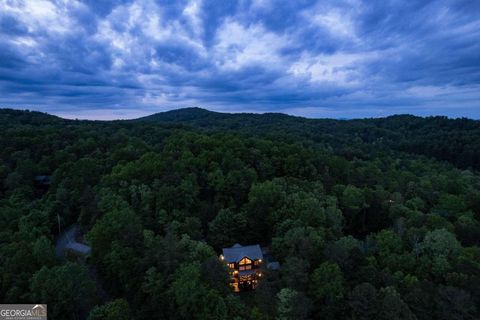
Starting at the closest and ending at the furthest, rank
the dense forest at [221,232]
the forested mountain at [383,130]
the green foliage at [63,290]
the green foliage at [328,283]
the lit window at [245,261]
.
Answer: the green foliage at [63,290] < the dense forest at [221,232] < the green foliage at [328,283] < the lit window at [245,261] < the forested mountain at [383,130]

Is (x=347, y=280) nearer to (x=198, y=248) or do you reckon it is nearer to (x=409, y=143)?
(x=198, y=248)

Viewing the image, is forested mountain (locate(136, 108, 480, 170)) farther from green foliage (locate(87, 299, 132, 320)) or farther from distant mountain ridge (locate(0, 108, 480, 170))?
green foliage (locate(87, 299, 132, 320))

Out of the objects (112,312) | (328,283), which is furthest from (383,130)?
(112,312)

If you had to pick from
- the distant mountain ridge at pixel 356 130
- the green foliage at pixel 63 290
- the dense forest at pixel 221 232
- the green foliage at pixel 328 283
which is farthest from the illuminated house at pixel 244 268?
the distant mountain ridge at pixel 356 130

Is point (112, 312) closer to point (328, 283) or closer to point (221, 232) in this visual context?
point (221, 232)

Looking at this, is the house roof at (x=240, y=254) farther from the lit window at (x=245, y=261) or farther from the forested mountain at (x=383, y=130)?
the forested mountain at (x=383, y=130)

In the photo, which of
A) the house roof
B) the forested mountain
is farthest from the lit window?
the forested mountain
